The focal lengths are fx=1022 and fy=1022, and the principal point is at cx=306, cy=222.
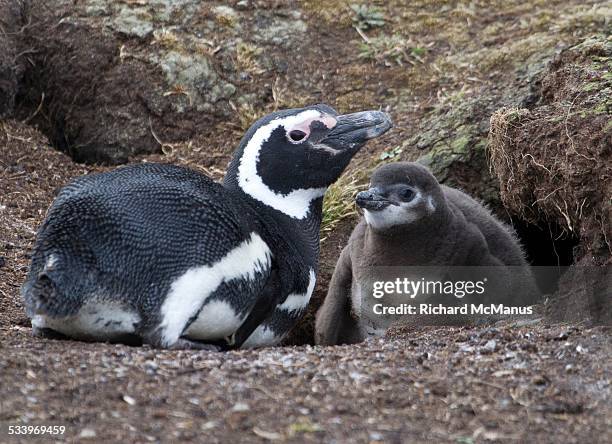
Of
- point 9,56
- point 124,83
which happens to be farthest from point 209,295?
point 9,56

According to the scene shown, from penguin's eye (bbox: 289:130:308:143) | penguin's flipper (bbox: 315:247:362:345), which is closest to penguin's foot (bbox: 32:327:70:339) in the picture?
penguin's eye (bbox: 289:130:308:143)

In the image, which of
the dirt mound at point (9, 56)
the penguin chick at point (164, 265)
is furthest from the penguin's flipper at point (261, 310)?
the dirt mound at point (9, 56)

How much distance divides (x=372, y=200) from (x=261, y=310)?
42.5 inches

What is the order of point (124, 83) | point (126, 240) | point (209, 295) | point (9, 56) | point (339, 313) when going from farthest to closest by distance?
1. point (124, 83)
2. point (9, 56)
3. point (339, 313)
4. point (209, 295)
5. point (126, 240)

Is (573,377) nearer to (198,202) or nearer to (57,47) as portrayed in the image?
(198,202)

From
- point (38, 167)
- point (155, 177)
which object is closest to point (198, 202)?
point (155, 177)

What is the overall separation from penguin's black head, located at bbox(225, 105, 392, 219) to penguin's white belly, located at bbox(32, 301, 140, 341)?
1286 millimetres

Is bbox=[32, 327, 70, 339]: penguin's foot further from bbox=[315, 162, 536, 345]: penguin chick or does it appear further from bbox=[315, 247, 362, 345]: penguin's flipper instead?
bbox=[315, 247, 362, 345]: penguin's flipper

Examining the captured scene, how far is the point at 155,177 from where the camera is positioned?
474 cm

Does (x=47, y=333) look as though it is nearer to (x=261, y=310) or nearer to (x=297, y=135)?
(x=261, y=310)

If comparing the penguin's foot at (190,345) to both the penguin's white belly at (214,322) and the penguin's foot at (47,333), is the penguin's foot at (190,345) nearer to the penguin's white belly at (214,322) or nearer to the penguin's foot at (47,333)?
the penguin's white belly at (214,322)

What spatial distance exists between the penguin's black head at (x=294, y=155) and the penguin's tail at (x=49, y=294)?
1.48 meters

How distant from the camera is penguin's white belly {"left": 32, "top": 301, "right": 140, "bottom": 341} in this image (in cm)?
432

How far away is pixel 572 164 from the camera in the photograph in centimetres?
536
